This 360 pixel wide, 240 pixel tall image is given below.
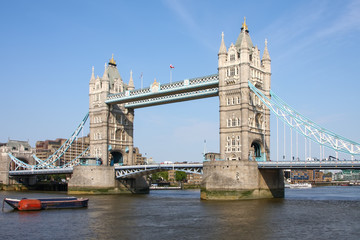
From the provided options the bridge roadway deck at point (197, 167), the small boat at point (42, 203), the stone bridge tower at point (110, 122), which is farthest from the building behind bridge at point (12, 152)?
the small boat at point (42, 203)

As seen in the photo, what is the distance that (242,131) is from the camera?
208 ft

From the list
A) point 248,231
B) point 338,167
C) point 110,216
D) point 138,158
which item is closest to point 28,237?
point 110,216

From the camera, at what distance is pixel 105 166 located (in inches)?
3147

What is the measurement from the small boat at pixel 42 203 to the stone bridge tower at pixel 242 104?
2320 cm

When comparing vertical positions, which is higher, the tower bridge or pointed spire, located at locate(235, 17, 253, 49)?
pointed spire, located at locate(235, 17, 253, 49)

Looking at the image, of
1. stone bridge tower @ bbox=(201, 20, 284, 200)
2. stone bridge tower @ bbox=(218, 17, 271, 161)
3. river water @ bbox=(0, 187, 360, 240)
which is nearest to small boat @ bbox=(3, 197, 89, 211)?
river water @ bbox=(0, 187, 360, 240)

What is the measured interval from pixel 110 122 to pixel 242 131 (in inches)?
1212

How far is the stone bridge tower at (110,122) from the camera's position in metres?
84.1

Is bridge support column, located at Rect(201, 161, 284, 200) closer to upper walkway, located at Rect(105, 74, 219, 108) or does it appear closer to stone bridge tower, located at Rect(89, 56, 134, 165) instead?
upper walkway, located at Rect(105, 74, 219, 108)

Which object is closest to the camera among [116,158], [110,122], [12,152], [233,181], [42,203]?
[42,203]

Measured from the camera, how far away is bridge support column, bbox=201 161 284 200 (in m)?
58.8

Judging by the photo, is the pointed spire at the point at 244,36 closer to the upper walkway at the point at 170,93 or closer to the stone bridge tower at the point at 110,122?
the upper walkway at the point at 170,93

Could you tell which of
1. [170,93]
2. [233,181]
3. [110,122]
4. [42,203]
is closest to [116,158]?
[110,122]

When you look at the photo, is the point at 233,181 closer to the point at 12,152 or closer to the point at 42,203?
the point at 42,203
